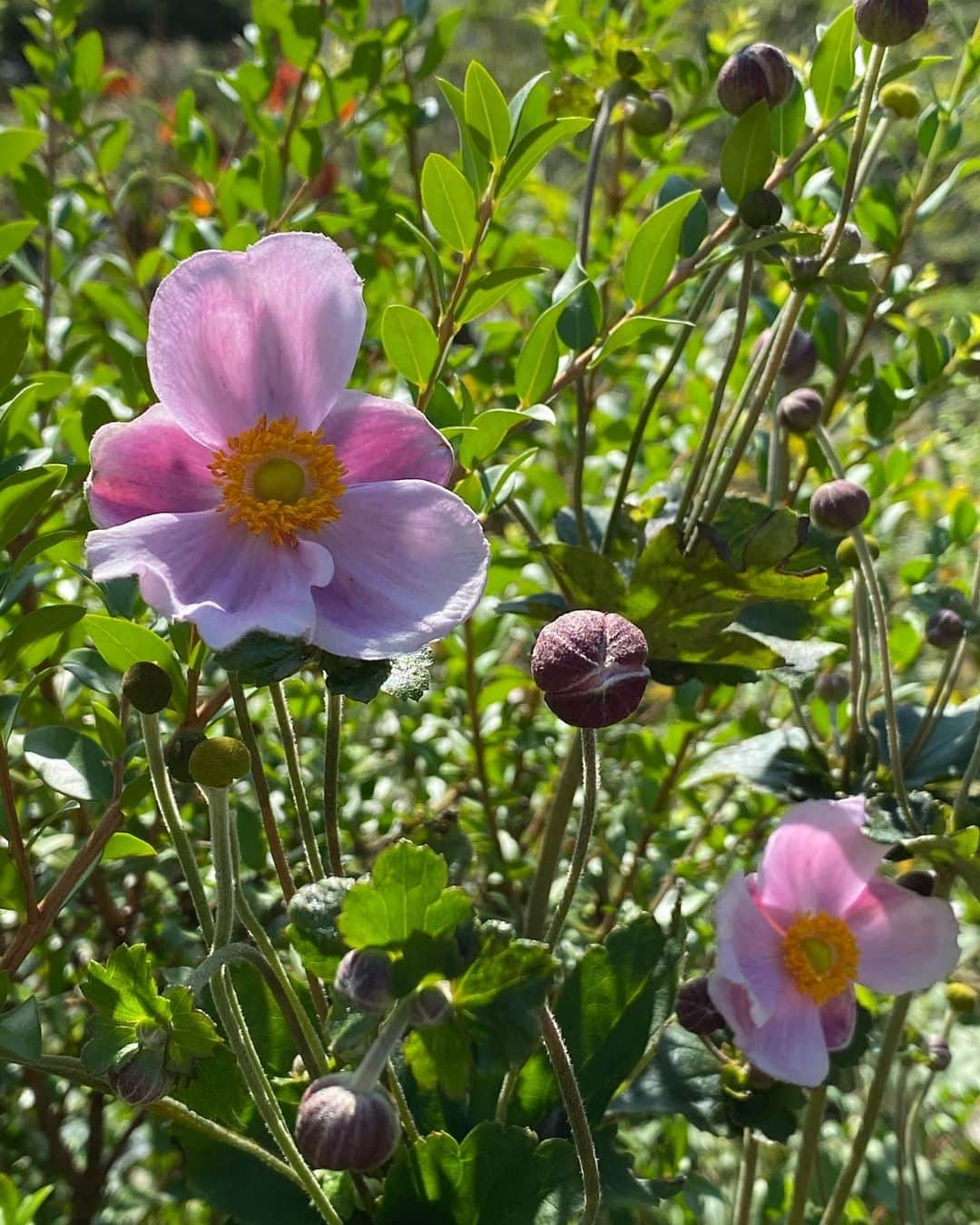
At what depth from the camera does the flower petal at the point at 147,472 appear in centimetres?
45

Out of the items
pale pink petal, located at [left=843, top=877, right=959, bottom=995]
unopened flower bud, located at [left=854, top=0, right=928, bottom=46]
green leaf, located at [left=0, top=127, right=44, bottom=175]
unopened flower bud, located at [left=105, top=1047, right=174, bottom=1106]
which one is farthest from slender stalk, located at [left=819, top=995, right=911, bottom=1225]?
green leaf, located at [left=0, top=127, right=44, bottom=175]

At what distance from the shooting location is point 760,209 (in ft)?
1.75

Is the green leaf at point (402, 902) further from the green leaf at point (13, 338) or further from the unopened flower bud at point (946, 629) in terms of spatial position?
the unopened flower bud at point (946, 629)

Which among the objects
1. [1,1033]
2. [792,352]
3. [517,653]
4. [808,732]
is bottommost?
[1,1033]

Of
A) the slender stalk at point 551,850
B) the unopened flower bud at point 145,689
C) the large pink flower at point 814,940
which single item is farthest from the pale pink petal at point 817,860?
the unopened flower bud at point 145,689

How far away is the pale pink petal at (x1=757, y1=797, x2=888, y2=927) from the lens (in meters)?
0.57

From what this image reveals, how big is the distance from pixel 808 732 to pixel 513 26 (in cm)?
627

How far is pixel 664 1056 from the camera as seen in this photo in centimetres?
61

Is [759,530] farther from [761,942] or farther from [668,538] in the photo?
[761,942]

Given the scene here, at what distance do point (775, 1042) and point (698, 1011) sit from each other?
0.13 feet

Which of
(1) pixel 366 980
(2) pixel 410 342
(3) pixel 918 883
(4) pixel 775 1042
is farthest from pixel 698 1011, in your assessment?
(2) pixel 410 342

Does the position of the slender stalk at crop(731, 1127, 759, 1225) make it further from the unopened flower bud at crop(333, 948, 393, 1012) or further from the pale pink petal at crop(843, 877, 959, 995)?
the unopened flower bud at crop(333, 948, 393, 1012)

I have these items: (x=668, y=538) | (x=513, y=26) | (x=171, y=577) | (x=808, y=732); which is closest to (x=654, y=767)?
(x=808, y=732)

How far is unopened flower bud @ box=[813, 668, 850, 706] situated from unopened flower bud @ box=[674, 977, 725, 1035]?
0.35 meters
